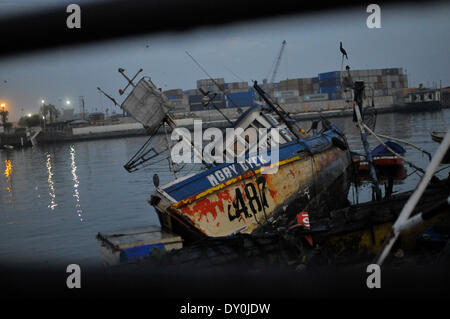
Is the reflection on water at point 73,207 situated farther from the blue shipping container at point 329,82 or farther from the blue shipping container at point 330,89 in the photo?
the blue shipping container at point 330,89

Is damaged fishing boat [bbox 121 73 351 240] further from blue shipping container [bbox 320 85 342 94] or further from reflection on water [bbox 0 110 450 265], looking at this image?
blue shipping container [bbox 320 85 342 94]

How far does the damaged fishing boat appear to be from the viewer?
725cm

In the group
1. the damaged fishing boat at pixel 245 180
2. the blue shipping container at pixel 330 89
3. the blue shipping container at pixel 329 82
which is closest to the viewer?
the damaged fishing boat at pixel 245 180

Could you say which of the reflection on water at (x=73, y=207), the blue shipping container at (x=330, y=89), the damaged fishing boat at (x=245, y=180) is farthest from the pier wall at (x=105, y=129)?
the damaged fishing boat at (x=245, y=180)

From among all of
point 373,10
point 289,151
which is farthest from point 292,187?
point 373,10

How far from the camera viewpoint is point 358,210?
657cm

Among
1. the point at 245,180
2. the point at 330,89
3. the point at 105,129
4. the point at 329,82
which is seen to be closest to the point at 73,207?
the point at 245,180

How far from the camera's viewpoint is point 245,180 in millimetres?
8000

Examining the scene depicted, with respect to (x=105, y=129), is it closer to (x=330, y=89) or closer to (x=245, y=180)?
(x=330, y=89)

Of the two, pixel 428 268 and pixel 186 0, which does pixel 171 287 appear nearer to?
pixel 428 268

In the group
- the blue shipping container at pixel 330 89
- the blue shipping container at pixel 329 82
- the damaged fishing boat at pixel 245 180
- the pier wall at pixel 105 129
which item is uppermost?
the blue shipping container at pixel 329 82

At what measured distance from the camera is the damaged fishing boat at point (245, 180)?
23.8ft

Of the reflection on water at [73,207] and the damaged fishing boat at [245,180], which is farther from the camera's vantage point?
the reflection on water at [73,207]

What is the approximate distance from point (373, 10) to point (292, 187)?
23.5ft
